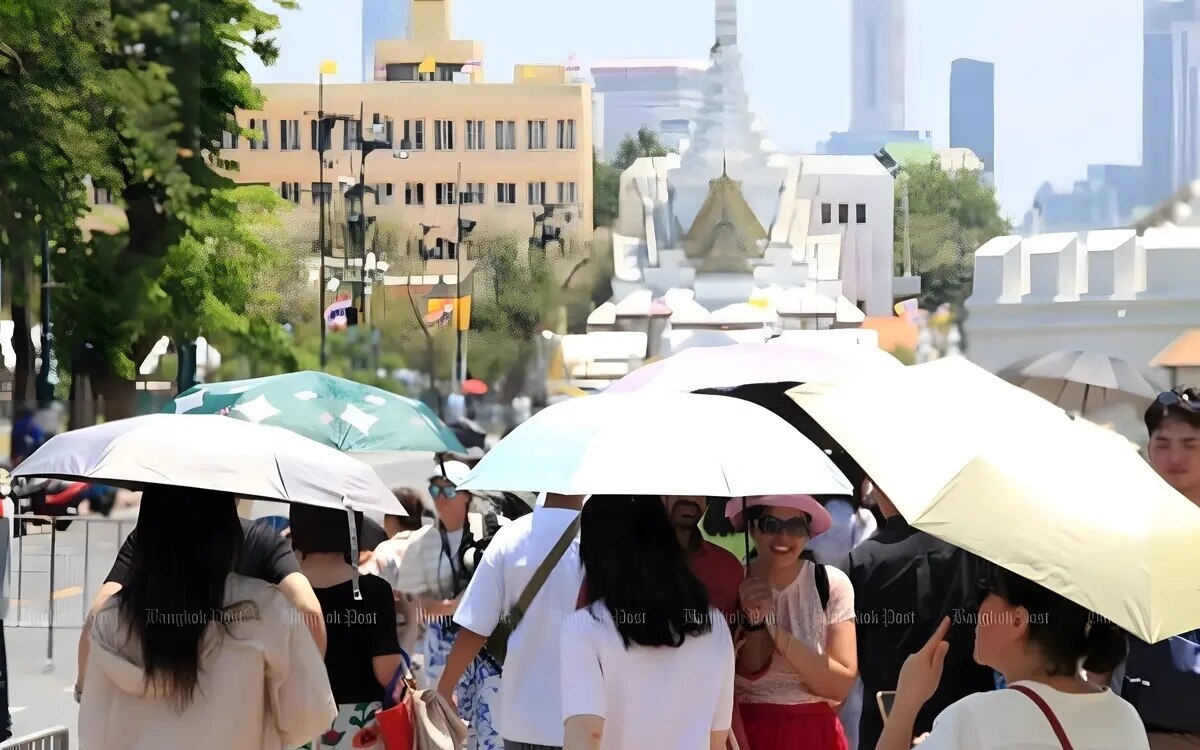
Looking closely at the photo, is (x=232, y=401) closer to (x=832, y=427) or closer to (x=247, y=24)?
(x=832, y=427)

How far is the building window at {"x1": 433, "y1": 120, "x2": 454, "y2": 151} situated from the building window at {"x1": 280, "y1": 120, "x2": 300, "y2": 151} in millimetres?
1560

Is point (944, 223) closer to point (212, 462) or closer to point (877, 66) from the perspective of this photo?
point (877, 66)

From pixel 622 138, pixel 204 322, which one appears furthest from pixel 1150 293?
pixel 204 322

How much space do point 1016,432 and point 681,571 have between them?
2.25 feet

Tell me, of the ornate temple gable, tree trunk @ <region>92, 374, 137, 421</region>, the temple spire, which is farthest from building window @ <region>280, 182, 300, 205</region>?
the temple spire

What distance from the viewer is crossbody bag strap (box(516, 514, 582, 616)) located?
367 centimetres

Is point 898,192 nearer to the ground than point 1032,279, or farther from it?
farther from it

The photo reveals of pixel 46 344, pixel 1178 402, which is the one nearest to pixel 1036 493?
pixel 1178 402

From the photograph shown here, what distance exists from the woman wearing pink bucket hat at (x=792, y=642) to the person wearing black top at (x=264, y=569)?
38.6 inches

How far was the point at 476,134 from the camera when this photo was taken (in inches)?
695

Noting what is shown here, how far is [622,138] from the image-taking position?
18.7 meters

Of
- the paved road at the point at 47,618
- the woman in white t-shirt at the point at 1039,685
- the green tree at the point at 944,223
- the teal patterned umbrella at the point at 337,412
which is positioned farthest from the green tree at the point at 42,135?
the woman in white t-shirt at the point at 1039,685

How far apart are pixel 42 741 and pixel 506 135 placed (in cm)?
1466

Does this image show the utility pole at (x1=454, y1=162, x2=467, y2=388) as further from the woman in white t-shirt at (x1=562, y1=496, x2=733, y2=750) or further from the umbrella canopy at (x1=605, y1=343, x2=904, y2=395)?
the woman in white t-shirt at (x1=562, y1=496, x2=733, y2=750)
